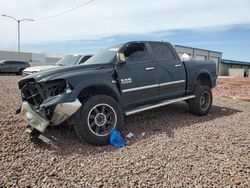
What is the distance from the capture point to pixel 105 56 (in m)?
5.83

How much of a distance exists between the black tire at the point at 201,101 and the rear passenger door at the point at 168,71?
0.41 m

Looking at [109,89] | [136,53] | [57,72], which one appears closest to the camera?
[57,72]

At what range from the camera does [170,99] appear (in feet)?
21.2

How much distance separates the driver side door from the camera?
17.8ft

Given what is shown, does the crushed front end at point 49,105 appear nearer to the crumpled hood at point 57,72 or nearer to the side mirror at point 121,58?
the crumpled hood at point 57,72

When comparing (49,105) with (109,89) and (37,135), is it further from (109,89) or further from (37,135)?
(109,89)

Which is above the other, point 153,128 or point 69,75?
point 69,75

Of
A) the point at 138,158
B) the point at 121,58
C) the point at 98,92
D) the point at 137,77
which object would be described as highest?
the point at 121,58

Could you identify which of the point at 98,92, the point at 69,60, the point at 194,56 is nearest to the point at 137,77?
the point at 98,92

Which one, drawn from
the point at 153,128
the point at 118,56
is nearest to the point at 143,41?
the point at 118,56

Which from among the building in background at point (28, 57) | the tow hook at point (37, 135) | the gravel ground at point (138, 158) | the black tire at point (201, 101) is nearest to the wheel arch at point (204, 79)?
the black tire at point (201, 101)

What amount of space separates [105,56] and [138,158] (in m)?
2.55

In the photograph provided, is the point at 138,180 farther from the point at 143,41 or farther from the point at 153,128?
the point at 143,41

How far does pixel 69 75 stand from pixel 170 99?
278cm
